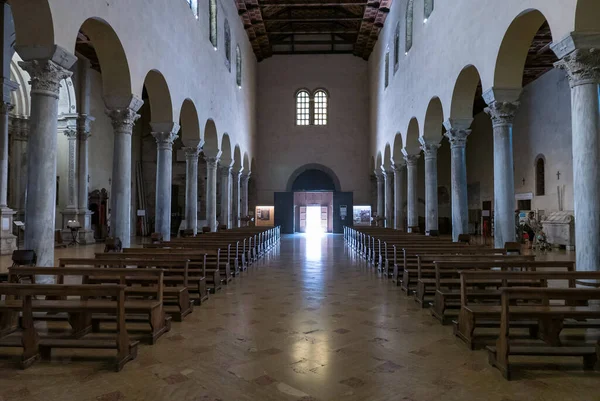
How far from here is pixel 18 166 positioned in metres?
17.3

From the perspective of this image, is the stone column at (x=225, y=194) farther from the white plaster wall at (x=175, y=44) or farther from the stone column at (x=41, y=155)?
the stone column at (x=41, y=155)

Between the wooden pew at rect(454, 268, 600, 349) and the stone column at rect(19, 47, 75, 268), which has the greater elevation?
the stone column at rect(19, 47, 75, 268)

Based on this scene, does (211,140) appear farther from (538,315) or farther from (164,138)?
(538,315)

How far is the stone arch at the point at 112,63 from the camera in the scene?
9.76 m

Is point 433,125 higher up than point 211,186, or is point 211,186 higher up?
point 433,125

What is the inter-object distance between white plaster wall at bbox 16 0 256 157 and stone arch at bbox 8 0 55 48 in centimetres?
3

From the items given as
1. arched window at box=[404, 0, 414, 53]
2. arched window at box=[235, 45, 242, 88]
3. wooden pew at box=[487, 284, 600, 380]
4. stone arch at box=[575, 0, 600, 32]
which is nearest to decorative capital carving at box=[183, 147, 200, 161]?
arched window at box=[235, 45, 242, 88]

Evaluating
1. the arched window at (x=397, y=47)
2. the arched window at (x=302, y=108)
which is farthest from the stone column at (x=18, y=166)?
the arched window at (x=302, y=108)

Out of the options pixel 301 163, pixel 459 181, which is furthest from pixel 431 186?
pixel 301 163

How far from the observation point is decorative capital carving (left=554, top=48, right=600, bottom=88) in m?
7.04

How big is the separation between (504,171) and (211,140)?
1244 centimetres

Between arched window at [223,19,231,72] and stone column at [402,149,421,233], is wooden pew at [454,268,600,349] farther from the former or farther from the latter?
arched window at [223,19,231,72]

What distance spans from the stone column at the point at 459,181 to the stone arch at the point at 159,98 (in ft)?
26.6

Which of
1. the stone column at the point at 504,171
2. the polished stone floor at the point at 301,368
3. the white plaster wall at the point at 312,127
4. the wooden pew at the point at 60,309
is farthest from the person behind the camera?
the white plaster wall at the point at 312,127
